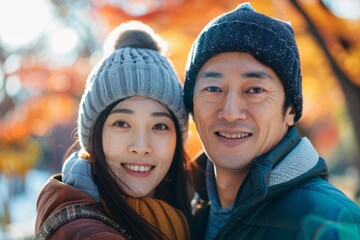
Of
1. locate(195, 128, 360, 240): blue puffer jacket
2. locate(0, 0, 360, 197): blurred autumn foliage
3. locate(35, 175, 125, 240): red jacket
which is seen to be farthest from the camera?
locate(0, 0, 360, 197): blurred autumn foliage

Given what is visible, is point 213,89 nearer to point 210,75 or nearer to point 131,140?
point 210,75

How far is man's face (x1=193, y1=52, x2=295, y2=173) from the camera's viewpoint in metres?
2.51

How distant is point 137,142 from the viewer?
2.77 metres

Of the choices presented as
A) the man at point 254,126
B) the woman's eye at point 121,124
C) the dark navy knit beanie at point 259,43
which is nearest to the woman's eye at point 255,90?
the man at point 254,126

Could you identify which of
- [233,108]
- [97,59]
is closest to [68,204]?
[233,108]

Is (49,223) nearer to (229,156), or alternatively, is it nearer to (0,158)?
(229,156)

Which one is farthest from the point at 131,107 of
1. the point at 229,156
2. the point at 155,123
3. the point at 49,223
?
the point at 49,223

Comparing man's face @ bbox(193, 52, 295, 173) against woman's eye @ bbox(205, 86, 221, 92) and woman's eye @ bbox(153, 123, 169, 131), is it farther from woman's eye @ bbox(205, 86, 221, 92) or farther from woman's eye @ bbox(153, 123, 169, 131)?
woman's eye @ bbox(153, 123, 169, 131)

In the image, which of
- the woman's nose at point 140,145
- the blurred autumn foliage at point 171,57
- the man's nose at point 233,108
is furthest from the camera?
the blurred autumn foliage at point 171,57

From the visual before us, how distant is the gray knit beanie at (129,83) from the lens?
2801mm

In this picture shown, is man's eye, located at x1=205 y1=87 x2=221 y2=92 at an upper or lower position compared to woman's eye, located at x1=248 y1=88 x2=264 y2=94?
upper

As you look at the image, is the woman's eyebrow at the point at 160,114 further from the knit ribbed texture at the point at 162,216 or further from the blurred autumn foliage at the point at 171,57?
the blurred autumn foliage at the point at 171,57

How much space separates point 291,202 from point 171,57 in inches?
202

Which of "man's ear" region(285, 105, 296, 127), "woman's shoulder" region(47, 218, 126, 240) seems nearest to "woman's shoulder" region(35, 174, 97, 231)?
"woman's shoulder" region(47, 218, 126, 240)
